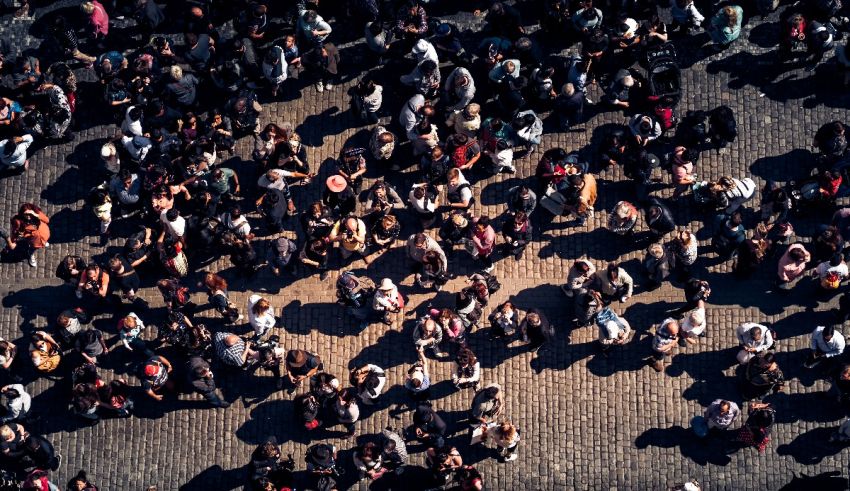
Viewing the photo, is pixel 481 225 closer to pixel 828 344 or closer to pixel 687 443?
pixel 687 443

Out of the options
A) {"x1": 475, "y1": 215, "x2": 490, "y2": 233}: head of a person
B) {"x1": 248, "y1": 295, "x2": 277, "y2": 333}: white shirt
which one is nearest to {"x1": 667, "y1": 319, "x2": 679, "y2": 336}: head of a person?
{"x1": 475, "y1": 215, "x2": 490, "y2": 233}: head of a person

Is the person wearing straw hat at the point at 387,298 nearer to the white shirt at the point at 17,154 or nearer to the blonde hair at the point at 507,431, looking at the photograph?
the blonde hair at the point at 507,431

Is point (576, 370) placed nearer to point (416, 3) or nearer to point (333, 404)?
point (333, 404)

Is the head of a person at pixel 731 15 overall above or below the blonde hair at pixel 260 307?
above

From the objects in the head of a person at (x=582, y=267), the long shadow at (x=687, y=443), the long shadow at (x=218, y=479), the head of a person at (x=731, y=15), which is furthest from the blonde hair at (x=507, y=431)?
the head of a person at (x=731, y=15)

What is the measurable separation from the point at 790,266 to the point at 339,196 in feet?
31.4

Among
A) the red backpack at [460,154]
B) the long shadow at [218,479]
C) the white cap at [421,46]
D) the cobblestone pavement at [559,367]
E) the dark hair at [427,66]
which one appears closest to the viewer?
the cobblestone pavement at [559,367]

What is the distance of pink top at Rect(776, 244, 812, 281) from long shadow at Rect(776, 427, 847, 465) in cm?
320

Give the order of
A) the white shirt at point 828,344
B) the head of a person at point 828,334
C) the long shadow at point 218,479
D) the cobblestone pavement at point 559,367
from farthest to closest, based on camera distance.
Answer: the long shadow at point 218,479 → the cobblestone pavement at point 559,367 → the white shirt at point 828,344 → the head of a person at point 828,334

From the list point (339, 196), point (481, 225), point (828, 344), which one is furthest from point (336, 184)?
point (828, 344)

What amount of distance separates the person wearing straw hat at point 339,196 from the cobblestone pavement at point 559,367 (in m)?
1.06

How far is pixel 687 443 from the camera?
64.6 feet

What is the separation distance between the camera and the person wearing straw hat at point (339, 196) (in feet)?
66.7

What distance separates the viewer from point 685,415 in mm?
19859
